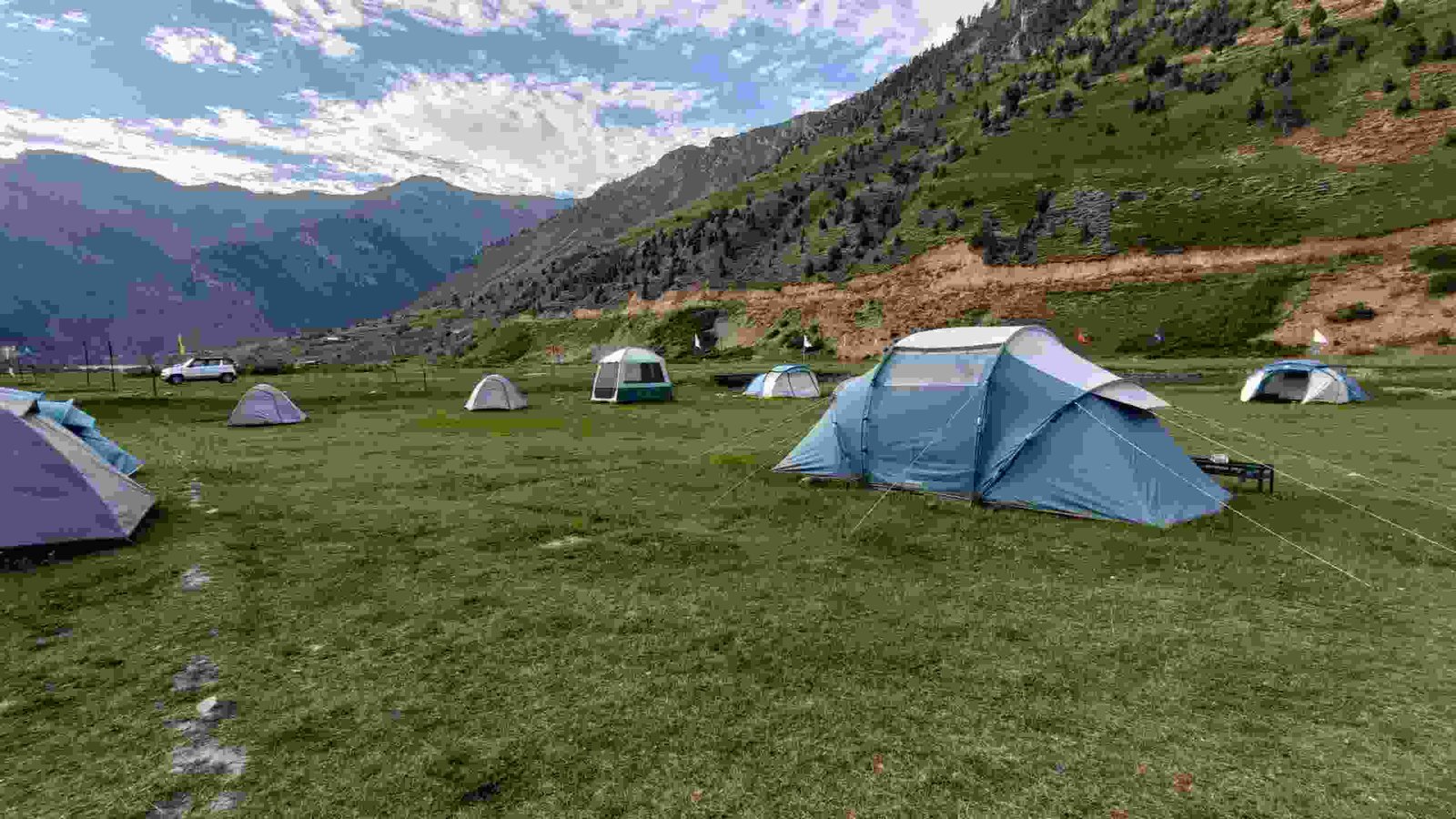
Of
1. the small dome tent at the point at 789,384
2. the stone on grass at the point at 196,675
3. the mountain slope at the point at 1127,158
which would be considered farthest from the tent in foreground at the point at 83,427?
the mountain slope at the point at 1127,158

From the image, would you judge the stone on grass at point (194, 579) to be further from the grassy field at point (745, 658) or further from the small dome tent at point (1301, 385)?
the small dome tent at point (1301, 385)

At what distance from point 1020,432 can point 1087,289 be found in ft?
203

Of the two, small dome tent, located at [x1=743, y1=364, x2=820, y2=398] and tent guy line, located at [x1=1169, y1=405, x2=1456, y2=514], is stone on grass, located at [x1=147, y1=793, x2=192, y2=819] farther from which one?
small dome tent, located at [x1=743, y1=364, x2=820, y2=398]

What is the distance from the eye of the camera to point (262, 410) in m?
25.0

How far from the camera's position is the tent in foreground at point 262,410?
80.9 feet

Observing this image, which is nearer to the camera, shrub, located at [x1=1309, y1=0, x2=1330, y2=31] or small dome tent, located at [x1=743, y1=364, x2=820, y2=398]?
small dome tent, located at [x1=743, y1=364, x2=820, y2=398]

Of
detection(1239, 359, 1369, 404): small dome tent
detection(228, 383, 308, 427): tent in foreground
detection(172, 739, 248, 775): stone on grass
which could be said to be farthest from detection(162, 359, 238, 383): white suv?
detection(1239, 359, 1369, 404): small dome tent

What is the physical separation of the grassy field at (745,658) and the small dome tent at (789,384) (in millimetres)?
19742

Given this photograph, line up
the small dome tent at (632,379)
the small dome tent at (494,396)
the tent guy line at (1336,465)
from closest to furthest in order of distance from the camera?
the tent guy line at (1336,465), the small dome tent at (494,396), the small dome tent at (632,379)

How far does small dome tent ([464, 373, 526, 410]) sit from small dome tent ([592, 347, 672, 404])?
164 inches

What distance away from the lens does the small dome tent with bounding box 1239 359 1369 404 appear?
85.5 ft

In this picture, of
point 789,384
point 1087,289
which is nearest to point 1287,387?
point 789,384

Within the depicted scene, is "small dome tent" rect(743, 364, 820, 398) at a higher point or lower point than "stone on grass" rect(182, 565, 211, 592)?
higher

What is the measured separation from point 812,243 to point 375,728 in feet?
317
